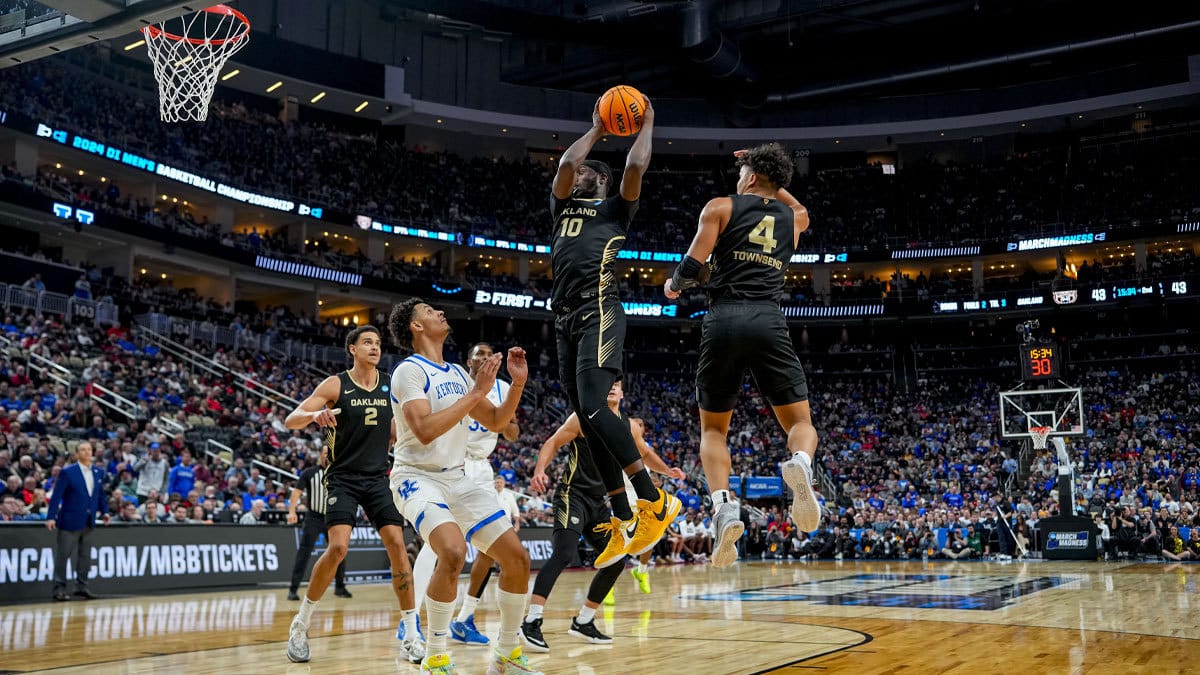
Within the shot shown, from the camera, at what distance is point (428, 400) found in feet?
20.0

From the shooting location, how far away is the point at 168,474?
19.1 metres

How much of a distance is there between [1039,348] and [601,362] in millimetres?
→ 21864

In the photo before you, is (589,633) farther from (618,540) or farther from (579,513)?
(618,540)

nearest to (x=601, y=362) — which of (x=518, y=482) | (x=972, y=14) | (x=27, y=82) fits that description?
(x=518, y=482)

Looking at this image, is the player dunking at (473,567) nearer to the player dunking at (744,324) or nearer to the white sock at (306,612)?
the white sock at (306,612)

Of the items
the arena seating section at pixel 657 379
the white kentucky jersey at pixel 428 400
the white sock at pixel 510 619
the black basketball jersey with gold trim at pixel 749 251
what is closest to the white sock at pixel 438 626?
the white sock at pixel 510 619

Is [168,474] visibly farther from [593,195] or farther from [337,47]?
[337,47]

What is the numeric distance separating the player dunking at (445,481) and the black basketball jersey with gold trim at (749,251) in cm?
132

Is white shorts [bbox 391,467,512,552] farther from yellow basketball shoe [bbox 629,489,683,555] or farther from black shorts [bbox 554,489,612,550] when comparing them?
black shorts [bbox 554,489,612,550]

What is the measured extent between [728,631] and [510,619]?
3.61m

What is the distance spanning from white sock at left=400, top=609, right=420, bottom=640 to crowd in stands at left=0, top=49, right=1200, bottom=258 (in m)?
32.9

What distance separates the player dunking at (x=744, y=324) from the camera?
586 cm

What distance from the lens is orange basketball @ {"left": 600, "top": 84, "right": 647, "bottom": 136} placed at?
20.9ft

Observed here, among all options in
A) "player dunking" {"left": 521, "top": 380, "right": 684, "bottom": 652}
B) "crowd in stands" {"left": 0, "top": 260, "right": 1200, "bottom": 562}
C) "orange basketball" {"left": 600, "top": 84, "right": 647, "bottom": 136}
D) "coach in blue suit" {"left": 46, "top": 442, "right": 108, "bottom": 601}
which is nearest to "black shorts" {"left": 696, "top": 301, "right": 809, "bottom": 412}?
"orange basketball" {"left": 600, "top": 84, "right": 647, "bottom": 136}
